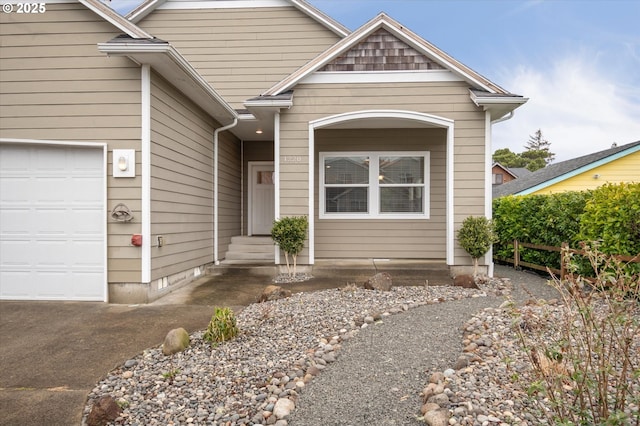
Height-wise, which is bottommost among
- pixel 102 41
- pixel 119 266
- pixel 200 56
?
pixel 119 266

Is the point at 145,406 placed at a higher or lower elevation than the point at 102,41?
lower

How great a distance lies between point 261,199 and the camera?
957 centimetres

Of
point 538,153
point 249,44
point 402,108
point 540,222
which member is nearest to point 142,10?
point 249,44

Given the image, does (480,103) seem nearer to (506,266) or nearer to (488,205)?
(488,205)

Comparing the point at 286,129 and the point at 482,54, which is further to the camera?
the point at 482,54

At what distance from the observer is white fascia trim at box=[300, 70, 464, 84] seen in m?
6.53

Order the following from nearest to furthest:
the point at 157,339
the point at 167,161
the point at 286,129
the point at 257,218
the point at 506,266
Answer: the point at 157,339 → the point at 167,161 → the point at 286,129 → the point at 506,266 → the point at 257,218

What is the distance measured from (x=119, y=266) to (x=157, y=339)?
1.91 metres

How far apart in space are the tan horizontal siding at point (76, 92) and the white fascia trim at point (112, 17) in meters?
0.12

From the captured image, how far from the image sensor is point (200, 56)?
28.5 ft

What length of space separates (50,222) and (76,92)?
6.18ft

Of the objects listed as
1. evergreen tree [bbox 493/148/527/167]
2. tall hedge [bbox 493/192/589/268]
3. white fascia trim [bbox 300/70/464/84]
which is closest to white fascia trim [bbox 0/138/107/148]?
white fascia trim [bbox 300/70/464/84]

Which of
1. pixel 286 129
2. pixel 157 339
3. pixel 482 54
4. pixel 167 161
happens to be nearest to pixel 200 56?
pixel 286 129

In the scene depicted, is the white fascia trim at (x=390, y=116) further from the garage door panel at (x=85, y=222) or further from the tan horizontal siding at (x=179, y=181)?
the garage door panel at (x=85, y=222)
